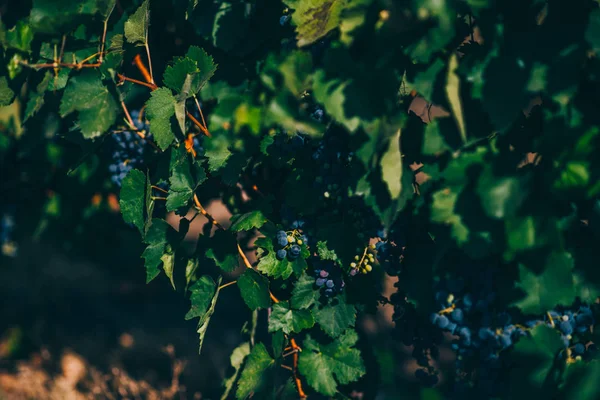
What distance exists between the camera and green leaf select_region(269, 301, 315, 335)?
153 centimetres

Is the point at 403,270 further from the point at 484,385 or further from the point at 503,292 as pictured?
the point at 484,385

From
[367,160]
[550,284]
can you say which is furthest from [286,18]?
[550,284]

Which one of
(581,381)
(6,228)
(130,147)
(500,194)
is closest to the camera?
(500,194)

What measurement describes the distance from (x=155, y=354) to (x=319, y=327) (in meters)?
2.40

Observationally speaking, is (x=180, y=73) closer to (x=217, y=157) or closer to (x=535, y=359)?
(x=217, y=157)

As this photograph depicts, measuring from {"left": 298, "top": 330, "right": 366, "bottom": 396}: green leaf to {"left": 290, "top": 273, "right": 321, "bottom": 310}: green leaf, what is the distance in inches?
8.3

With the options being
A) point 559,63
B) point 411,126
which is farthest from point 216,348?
point 559,63

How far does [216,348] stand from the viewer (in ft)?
11.9

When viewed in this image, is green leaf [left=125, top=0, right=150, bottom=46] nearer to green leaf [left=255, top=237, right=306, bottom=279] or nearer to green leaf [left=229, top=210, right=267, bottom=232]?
green leaf [left=229, top=210, right=267, bottom=232]

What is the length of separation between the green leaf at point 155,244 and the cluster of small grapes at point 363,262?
0.68m

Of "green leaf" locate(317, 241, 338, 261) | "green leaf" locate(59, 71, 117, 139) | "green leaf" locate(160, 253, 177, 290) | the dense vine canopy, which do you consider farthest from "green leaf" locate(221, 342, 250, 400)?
"green leaf" locate(59, 71, 117, 139)

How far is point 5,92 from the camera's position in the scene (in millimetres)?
1717

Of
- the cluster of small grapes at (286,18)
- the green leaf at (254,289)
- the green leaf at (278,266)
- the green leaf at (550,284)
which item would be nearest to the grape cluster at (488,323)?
the green leaf at (550,284)

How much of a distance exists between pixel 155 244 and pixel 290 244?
0.52m
